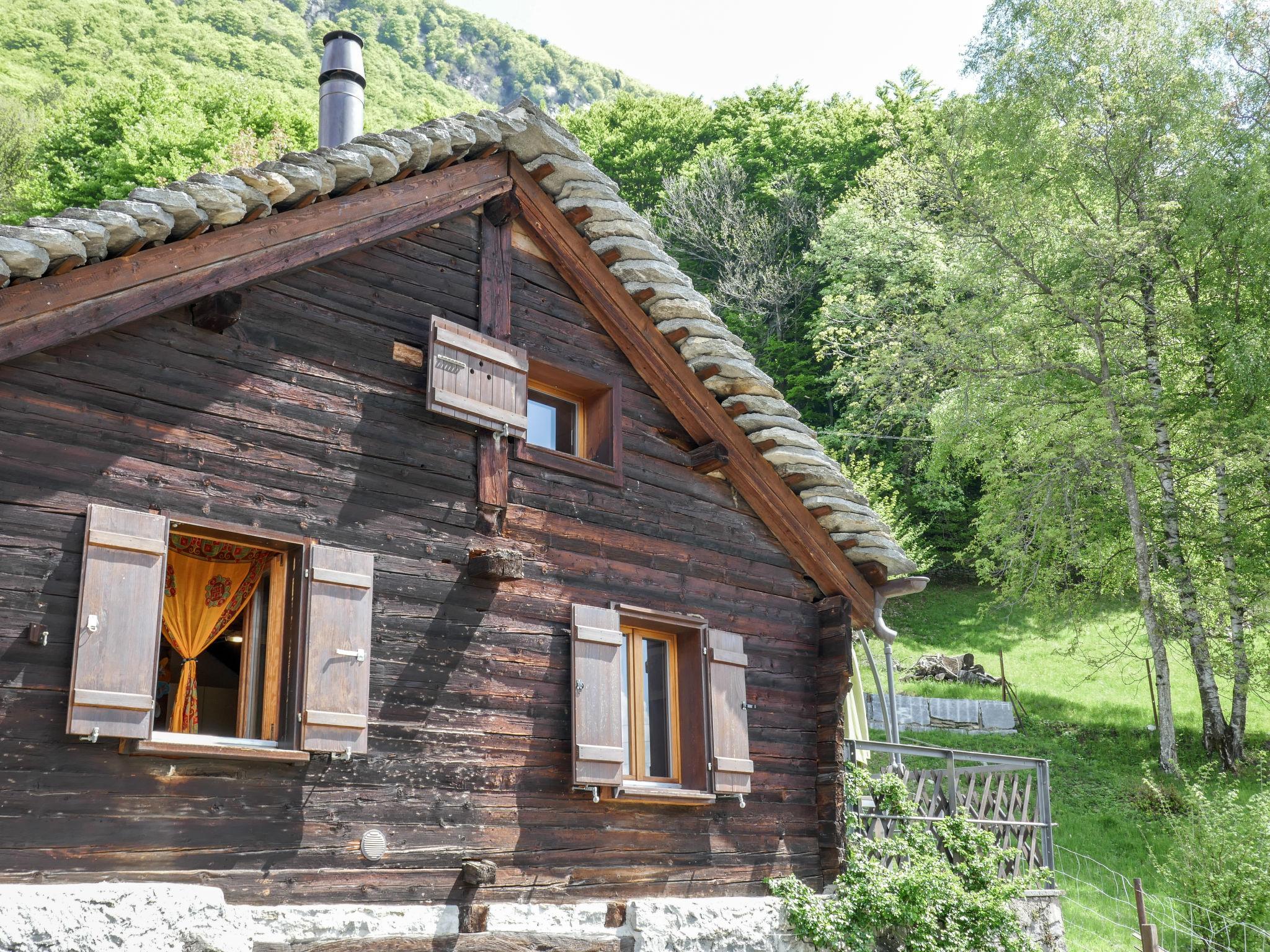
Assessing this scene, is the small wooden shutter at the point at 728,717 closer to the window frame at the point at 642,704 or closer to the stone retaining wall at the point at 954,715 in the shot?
the window frame at the point at 642,704

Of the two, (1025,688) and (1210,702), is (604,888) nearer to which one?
(1210,702)

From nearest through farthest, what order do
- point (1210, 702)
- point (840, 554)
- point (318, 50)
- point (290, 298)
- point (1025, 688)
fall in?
1. point (290, 298)
2. point (840, 554)
3. point (1210, 702)
4. point (1025, 688)
5. point (318, 50)

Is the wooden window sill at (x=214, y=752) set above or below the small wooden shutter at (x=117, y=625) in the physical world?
below

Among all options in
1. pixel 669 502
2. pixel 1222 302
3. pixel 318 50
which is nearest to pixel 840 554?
pixel 669 502

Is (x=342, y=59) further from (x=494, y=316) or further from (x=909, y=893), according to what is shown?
(x=909, y=893)

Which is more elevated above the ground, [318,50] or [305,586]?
[318,50]

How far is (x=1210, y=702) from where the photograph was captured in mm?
22906

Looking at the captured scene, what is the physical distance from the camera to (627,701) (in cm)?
890

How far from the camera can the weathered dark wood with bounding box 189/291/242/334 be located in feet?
22.5

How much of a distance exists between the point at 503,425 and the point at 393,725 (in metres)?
2.28

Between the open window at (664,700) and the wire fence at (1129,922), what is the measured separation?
233 inches

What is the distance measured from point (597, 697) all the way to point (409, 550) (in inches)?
67.2

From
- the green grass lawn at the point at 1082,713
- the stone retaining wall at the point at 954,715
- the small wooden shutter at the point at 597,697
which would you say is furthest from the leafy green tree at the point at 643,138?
the small wooden shutter at the point at 597,697

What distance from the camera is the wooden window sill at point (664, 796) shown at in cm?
822
